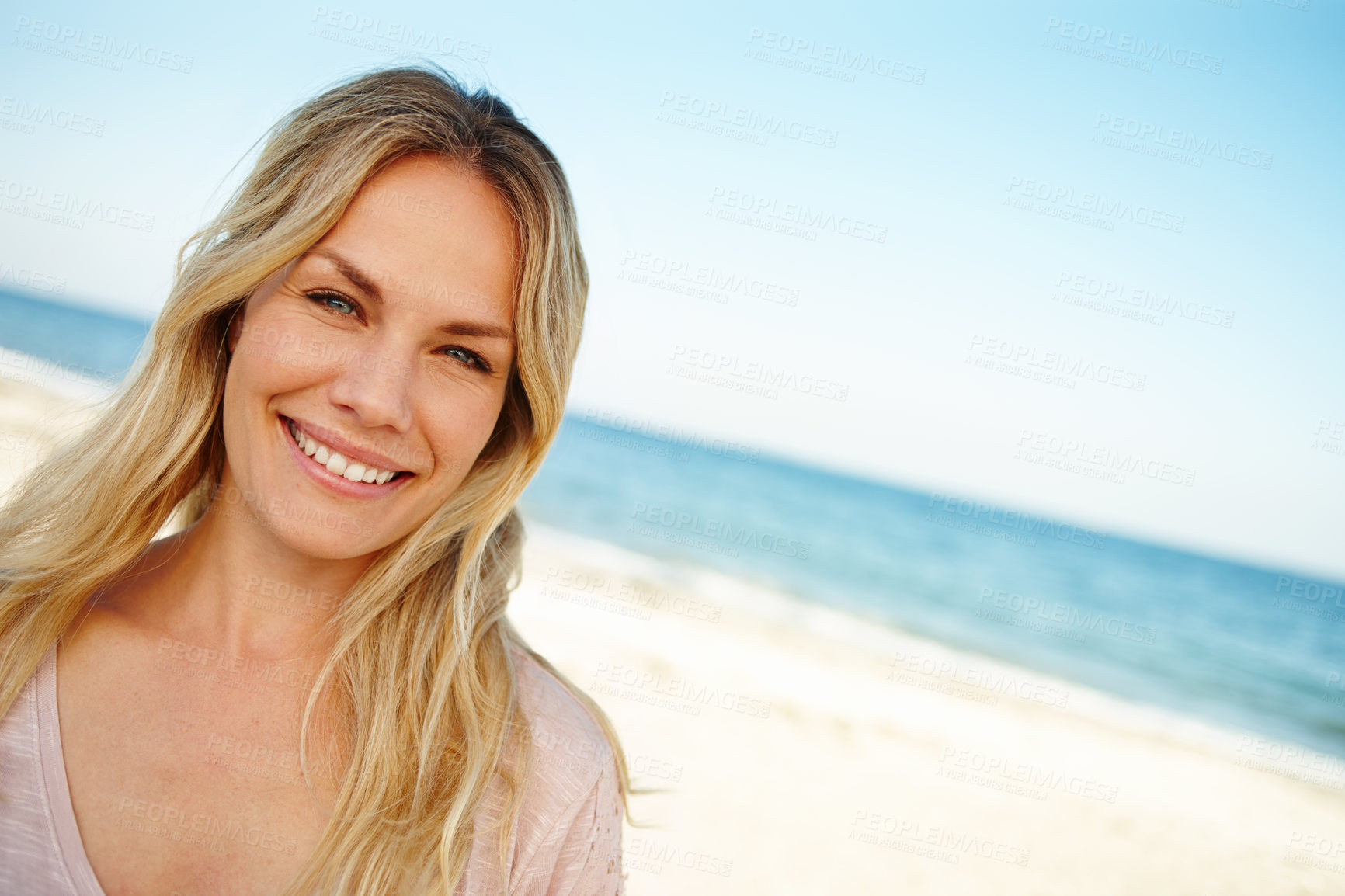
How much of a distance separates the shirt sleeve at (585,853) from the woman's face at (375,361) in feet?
2.36

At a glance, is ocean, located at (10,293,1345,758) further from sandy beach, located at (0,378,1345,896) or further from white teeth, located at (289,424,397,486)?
white teeth, located at (289,424,397,486)

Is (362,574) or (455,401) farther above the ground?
(455,401)

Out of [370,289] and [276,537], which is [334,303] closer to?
[370,289]

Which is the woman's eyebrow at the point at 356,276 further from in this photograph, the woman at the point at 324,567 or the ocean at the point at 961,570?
the ocean at the point at 961,570

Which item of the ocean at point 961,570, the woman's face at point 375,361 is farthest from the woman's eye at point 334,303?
the ocean at point 961,570

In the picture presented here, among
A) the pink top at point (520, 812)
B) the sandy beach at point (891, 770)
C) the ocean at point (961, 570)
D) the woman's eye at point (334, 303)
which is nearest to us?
the pink top at point (520, 812)

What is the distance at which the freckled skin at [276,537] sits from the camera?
1.68m

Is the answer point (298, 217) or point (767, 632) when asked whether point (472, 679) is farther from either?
point (767, 632)

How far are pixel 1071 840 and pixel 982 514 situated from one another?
106 feet

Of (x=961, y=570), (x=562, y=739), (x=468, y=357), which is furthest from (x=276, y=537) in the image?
(x=961, y=570)

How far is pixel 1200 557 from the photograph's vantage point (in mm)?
43156

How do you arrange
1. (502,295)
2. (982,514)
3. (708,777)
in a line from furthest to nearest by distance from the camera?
(982,514) < (708,777) < (502,295)

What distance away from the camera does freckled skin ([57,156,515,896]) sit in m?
1.68

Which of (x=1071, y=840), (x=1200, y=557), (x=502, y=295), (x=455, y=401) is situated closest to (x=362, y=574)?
(x=455, y=401)
